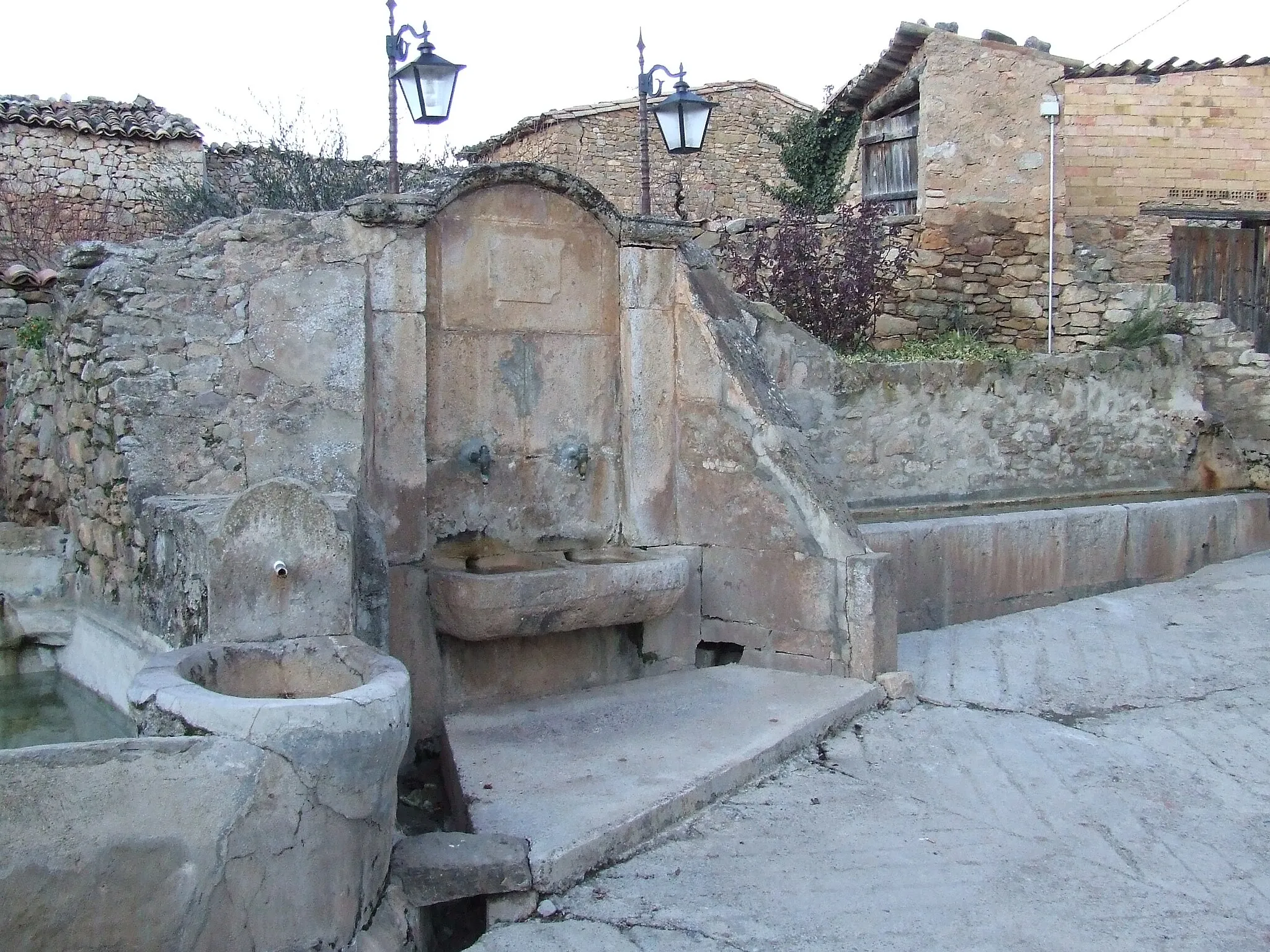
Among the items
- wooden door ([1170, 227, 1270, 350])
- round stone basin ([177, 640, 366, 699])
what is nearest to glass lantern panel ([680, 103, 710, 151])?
round stone basin ([177, 640, 366, 699])

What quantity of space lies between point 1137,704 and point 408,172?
11790mm

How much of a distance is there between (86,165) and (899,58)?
969 centimetres

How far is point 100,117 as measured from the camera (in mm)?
13367

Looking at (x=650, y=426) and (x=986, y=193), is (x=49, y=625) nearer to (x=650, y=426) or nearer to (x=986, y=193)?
(x=650, y=426)

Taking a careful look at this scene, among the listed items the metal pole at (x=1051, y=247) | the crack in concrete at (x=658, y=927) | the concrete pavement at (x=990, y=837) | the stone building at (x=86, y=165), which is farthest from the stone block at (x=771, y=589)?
the stone building at (x=86, y=165)

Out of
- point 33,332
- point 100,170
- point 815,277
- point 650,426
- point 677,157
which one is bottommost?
point 650,426

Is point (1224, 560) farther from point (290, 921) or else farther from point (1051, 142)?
point (290, 921)

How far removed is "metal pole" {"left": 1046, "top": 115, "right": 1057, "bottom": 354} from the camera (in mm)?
11117

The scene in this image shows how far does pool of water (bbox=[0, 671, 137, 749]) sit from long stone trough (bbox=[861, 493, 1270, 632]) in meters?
3.78

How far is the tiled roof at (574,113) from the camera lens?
16109 mm

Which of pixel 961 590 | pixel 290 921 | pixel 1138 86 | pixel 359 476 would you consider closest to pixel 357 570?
pixel 359 476

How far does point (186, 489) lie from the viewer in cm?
415

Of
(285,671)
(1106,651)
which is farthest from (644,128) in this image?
(285,671)

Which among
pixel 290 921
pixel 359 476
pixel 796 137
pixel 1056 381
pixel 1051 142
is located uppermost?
pixel 796 137
